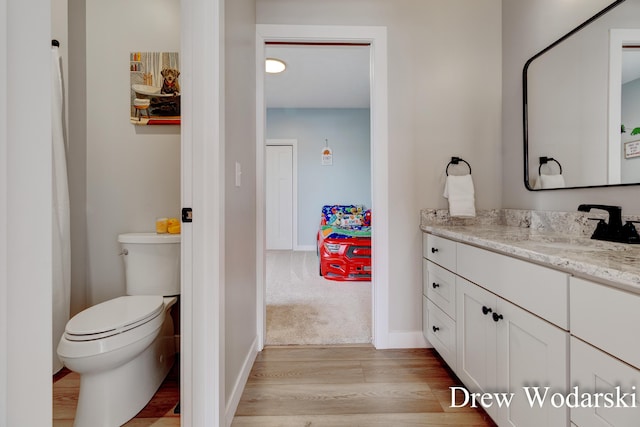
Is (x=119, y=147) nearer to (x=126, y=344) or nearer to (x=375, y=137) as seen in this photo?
(x=126, y=344)

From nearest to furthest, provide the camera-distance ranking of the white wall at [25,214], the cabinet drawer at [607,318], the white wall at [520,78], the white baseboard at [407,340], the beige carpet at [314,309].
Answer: the white wall at [25,214] < the cabinet drawer at [607,318] < the white wall at [520,78] < the white baseboard at [407,340] < the beige carpet at [314,309]

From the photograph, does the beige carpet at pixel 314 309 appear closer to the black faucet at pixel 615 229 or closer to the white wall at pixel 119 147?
the white wall at pixel 119 147

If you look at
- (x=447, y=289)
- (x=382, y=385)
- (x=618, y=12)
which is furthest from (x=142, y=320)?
(x=618, y=12)

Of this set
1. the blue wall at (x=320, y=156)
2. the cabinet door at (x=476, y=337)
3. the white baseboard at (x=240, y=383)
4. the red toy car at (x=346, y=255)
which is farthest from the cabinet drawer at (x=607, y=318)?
the blue wall at (x=320, y=156)

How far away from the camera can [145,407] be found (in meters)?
1.32

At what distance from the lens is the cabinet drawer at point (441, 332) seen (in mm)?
1437

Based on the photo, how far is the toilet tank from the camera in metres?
1.57

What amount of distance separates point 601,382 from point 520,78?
1.76 metres

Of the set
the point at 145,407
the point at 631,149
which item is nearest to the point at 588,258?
the point at 631,149

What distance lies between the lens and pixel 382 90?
1.86 metres

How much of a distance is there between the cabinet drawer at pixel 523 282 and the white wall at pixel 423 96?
651mm

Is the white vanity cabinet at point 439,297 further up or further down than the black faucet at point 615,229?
further down

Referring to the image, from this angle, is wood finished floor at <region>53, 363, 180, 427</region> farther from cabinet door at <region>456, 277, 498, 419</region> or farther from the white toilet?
cabinet door at <region>456, 277, 498, 419</region>

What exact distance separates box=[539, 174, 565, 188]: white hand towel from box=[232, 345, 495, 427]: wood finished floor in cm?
122
